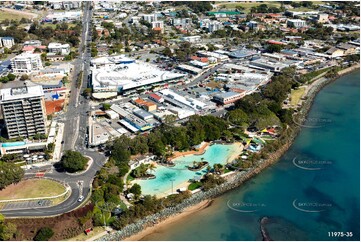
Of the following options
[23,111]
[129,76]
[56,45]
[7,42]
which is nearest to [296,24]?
[129,76]

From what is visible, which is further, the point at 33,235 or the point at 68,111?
the point at 68,111

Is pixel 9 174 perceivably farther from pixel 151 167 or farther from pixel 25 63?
pixel 25 63

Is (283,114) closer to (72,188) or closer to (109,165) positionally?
(109,165)

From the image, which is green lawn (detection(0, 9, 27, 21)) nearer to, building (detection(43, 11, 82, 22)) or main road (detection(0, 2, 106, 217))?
building (detection(43, 11, 82, 22))

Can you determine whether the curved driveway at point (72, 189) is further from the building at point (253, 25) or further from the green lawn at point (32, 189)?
the building at point (253, 25)

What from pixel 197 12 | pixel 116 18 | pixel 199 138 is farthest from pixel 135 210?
pixel 197 12
